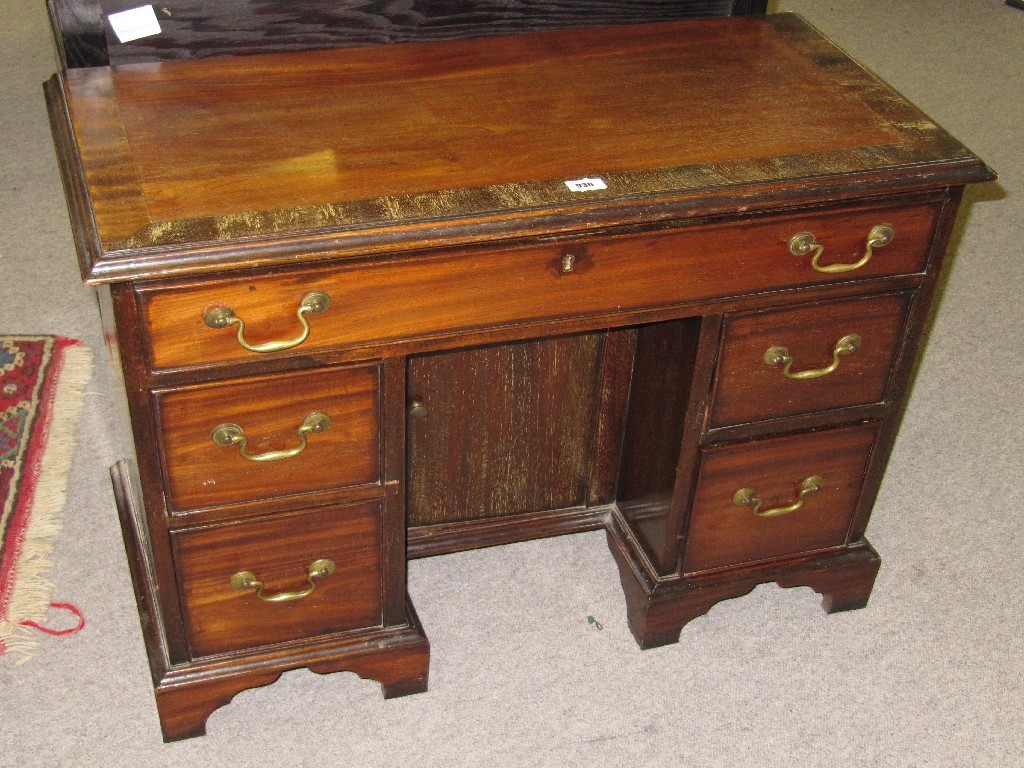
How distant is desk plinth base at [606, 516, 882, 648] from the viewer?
1.86m

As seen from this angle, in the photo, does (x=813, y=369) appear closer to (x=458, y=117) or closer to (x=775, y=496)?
(x=775, y=496)

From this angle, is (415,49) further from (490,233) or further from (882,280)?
(882,280)

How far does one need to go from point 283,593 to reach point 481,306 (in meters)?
0.48

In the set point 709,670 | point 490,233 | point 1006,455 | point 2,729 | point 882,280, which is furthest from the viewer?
point 1006,455

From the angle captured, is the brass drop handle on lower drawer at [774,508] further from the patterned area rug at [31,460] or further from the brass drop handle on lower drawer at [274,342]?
the patterned area rug at [31,460]

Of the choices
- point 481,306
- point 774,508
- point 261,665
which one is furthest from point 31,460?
point 774,508

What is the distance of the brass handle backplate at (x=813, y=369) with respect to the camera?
1639mm

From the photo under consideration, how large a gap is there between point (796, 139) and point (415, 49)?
536mm

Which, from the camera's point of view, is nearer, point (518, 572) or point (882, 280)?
point (882, 280)

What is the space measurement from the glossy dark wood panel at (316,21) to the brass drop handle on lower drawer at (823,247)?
0.52 meters

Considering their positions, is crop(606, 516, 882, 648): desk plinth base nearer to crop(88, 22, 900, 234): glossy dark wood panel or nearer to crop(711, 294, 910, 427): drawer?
crop(711, 294, 910, 427): drawer

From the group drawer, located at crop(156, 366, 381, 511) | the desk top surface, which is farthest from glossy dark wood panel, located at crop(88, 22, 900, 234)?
drawer, located at crop(156, 366, 381, 511)

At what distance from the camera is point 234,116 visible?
1536 millimetres

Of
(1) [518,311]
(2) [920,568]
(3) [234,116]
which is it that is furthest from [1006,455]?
(3) [234,116]
